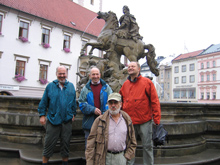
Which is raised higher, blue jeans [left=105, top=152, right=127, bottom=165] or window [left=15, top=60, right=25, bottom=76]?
window [left=15, top=60, right=25, bottom=76]

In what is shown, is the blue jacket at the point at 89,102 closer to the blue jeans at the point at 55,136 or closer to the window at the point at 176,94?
the blue jeans at the point at 55,136

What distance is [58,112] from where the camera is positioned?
11.0 ft

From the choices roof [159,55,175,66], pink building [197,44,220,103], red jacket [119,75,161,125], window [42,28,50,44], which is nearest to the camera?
red jacket [119,75,161,125]

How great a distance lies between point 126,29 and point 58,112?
511cm

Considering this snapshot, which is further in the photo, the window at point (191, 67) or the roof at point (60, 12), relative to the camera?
the window at point (191, 67)

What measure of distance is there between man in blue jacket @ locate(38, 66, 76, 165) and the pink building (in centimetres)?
4704

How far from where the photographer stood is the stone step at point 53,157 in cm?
372

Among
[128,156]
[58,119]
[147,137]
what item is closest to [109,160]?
[128,156]

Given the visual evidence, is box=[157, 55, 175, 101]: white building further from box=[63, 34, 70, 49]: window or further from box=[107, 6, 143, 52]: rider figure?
box=[107, 6, 143, 52]: rider figure

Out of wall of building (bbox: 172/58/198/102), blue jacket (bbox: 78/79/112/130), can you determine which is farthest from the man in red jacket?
wall of building (bbox: 172/58/198/102)

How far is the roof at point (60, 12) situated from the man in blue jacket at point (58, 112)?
2092cm

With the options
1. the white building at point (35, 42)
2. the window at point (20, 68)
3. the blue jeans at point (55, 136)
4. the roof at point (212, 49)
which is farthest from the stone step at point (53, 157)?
the roof at point (212, 49)

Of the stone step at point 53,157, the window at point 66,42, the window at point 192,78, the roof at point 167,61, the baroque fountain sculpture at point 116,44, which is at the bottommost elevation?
the stone step at point 53,157

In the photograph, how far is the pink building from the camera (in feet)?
149
